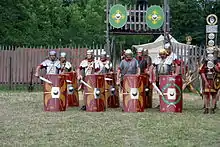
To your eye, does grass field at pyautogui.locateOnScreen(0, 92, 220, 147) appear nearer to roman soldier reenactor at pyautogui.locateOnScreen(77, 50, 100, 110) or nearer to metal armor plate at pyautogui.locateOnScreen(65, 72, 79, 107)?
roman soldier reenactor at pyautogui.locateOnScreen(77, 50, 100, 110)

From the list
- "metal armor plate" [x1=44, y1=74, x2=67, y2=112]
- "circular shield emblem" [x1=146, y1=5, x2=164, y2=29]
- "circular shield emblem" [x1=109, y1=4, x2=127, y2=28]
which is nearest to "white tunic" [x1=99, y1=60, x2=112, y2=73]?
"metal armor plate" [x1=44, y1=74, x2=67, y2=112]

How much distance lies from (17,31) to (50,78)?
860 inches

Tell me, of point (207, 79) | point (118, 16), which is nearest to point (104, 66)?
point (207, 79)

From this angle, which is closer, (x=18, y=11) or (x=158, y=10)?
(x=158, y=10)

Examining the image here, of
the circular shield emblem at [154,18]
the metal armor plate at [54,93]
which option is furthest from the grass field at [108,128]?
the circular shield emblem at [154,18]

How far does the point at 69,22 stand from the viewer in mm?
46750

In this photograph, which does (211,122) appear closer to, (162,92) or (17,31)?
(162,92)

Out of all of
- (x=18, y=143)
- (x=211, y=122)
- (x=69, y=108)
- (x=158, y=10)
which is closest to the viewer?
(x=18, y=143)

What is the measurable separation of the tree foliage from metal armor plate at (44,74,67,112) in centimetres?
1949

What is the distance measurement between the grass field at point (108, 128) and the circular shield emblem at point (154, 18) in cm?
698

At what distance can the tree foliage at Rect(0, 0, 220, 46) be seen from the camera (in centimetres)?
3438

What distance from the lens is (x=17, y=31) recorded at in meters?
35.1

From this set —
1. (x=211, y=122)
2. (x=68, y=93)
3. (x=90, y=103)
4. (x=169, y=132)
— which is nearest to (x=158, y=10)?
(x=68, y=93)

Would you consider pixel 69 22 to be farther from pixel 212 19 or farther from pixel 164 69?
pixel 212 19
